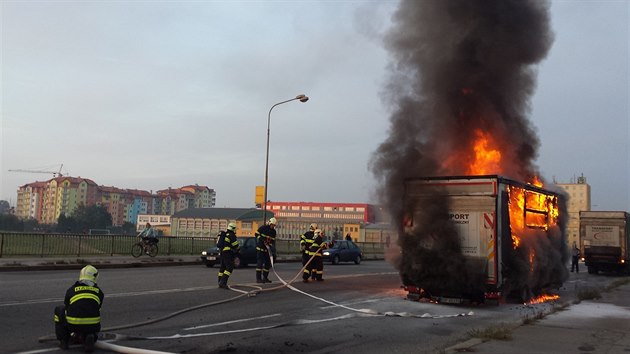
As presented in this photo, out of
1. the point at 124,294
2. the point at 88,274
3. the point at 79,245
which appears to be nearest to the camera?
the point at 88,274

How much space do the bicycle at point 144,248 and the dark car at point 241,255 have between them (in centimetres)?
277

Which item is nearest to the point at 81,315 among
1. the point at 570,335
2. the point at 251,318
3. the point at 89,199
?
the point at 251,318

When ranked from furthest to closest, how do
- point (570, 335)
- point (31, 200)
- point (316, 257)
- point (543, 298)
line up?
point (31, 200) < point (316, 257) < point (543, 298) < point (570, 335)

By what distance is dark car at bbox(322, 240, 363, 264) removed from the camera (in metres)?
25.1

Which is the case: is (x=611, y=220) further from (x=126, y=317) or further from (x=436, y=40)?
(x=126, y=317)

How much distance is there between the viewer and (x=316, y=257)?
14484mm

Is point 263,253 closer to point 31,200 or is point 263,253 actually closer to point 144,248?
point 144,248

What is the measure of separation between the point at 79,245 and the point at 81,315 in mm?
16775

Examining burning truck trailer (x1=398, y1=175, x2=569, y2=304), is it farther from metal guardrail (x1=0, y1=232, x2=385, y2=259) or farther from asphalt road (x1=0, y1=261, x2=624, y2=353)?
metal guardrail (x1=0, y1=232, x2=385, y2=259)

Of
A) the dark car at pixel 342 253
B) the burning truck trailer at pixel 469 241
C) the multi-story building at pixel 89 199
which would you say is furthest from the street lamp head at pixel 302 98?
the multi-story building at pixel 89 199

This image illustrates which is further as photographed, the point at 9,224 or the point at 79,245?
the point at 9,224

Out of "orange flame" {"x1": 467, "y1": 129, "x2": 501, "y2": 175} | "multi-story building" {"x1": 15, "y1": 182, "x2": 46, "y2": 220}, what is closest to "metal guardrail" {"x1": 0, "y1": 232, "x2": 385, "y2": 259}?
"orange flame" {"x1": 467, "y1": 129, "x2": 501, "y2": 175}

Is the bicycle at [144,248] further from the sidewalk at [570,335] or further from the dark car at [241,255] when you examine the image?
the sidewalk at [570,335]

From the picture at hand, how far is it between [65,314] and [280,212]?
123m
